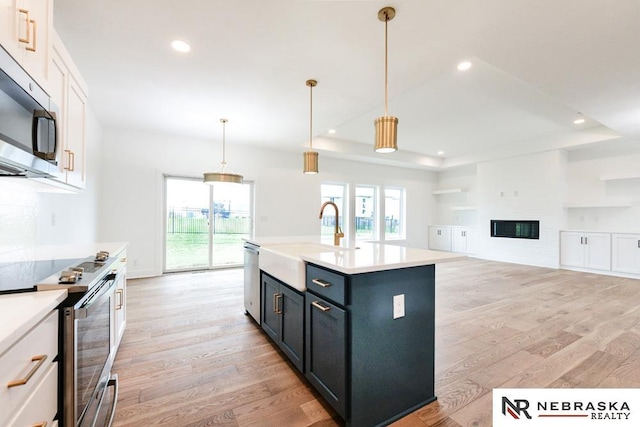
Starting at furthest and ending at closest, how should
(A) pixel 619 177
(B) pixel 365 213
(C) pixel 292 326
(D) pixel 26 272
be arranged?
(B) pixel 365 213
(A) pixel 619 177
(C) pixel 292 326
(D) pixel 26 272

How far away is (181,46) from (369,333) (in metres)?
2.83

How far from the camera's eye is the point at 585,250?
18.5 feet

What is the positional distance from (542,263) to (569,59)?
516 cm

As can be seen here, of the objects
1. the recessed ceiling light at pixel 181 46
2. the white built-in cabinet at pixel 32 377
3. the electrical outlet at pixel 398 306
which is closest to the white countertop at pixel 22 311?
the white built-in cabinet at pixel 32 377

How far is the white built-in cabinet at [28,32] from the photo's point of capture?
1.15m

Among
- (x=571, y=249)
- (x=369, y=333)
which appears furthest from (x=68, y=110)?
(x=571, y=249)

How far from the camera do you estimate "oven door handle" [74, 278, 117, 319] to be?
114cm

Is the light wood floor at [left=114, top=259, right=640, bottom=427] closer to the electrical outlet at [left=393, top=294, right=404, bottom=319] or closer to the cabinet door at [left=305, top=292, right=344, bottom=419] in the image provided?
the cabinet door at [left=305, top=292, right=344, bottom=419]

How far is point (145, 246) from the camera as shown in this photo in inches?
198

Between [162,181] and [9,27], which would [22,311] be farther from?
[162,181]

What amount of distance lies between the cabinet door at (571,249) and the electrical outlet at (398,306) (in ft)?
21.2

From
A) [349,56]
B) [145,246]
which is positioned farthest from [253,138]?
[349,56]

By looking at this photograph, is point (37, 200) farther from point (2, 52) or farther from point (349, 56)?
point (349, 56)

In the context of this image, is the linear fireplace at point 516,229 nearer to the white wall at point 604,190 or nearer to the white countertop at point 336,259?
the white wall at point 604,190
